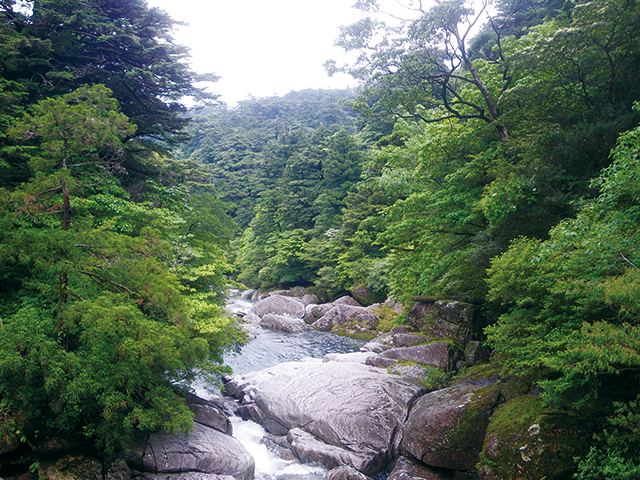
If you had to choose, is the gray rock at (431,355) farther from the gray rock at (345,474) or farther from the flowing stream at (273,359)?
the gray rock at (345,474)

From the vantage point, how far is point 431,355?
1102cm

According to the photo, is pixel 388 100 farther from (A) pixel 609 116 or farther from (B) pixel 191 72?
(B) pixel 191 72

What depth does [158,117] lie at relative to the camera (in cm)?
1441

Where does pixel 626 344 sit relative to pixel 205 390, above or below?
above

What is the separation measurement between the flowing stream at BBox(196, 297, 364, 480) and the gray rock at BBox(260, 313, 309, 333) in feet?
1.46

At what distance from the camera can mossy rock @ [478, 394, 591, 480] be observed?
487 centimetres

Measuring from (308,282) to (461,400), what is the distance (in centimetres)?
2324

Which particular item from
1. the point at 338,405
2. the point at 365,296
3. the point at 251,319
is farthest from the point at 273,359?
the point at 365,296

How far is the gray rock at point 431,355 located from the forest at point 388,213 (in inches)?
68.7

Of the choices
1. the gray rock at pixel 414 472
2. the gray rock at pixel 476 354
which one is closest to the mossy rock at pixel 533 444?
the gray rock at pixel 414 472

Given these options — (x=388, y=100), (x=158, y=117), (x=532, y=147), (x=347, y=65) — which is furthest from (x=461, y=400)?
(x=158, y=117)

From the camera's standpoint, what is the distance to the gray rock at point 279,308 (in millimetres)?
21969

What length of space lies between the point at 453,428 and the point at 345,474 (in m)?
2.32

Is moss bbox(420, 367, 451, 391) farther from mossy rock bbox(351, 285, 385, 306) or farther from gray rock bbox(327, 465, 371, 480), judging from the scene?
mossy rock bbox(351, 285, 385, 306)
